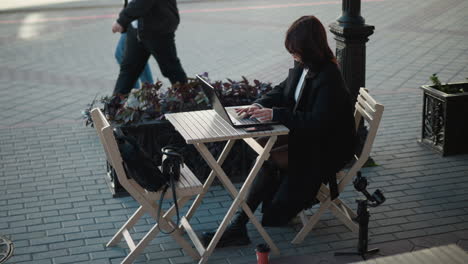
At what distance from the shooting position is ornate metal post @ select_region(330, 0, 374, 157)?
6168mm

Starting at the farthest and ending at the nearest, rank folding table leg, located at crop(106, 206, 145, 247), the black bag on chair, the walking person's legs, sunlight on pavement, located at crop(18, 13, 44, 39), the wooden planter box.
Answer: sunlight on pavement, located at crop(18, 13, 44, 39) → the walking person's legs → the wooden planter box → folding table leg, located at crop(106, 206, 145, 247) → the black bag on chair

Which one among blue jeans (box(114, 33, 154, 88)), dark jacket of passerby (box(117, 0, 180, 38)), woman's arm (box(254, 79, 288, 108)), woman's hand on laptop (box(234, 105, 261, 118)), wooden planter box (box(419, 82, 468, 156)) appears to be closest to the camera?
woman's hand on laptop (box(234, 105, 261, 118))

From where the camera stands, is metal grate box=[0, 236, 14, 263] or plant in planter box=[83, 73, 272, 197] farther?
plant in planter box=[83, 73, 272, 197]

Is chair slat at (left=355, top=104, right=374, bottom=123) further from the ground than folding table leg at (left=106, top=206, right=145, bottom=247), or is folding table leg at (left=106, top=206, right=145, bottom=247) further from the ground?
chair slat at (left=355, top=104, right=374, bottom=123)

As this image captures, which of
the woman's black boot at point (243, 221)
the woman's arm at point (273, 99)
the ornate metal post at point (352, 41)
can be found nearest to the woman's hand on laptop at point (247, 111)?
the woman's arm at point (273, 99)

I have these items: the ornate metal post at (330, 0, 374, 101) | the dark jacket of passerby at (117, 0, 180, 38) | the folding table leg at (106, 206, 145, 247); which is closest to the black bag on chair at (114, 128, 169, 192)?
the folding table leg at (106, 206, 145, 247)

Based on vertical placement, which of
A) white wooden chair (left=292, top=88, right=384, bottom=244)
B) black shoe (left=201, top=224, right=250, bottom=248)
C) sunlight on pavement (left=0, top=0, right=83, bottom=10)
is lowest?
sunlight on pavement (left=0, top=0, right=83, bottom=10)

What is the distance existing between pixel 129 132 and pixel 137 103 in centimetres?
36

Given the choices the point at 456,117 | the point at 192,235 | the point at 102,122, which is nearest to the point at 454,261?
the point at 192,235

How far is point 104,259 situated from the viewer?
4887 millimetres

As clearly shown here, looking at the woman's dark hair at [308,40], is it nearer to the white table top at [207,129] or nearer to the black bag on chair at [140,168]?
the white table top at [207,129]

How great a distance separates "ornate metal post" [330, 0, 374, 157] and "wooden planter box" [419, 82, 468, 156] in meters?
0.85

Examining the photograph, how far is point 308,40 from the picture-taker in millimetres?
4664

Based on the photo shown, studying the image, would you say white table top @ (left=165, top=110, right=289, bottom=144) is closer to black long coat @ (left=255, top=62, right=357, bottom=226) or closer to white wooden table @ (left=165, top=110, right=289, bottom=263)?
white wooden table @ (left=165, top=110, right=289, bottom=263)
